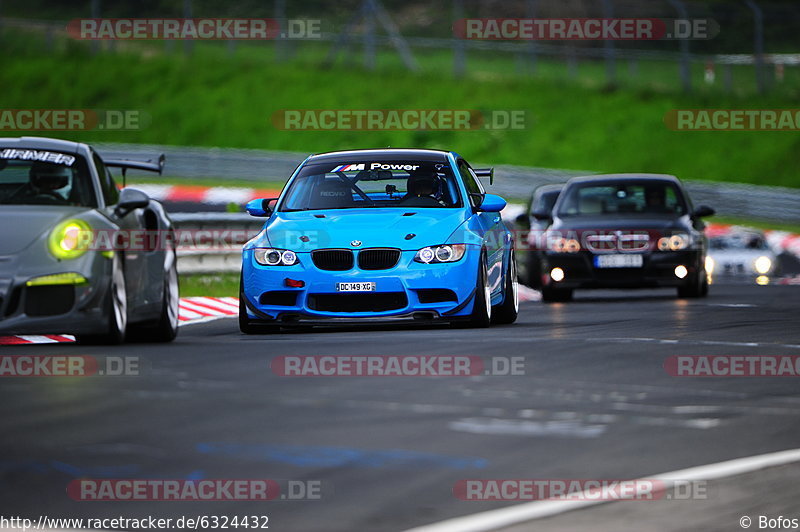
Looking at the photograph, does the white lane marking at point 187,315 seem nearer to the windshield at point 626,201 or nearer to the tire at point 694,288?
the windshield at point 626,201

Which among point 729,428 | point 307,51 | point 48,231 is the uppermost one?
point 307,51

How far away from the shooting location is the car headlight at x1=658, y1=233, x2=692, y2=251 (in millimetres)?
19031

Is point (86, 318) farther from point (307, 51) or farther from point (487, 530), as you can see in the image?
point (307, 51)

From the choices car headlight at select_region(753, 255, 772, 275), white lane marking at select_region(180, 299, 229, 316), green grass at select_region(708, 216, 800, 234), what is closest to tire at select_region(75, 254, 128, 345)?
white lane marking at select_region(180, 299, 229, 316)

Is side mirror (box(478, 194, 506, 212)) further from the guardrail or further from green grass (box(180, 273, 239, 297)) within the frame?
the guardrail

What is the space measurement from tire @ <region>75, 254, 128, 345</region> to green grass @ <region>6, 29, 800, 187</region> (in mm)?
33030

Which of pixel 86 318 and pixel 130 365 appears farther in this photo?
pixel 86 318

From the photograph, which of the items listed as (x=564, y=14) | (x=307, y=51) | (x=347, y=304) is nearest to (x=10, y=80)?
(x=307, y=51)

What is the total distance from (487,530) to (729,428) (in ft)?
8.50

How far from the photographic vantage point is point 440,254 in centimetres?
1259

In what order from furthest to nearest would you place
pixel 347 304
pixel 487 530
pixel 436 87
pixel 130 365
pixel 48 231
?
pixel 436 87 → pixel 347 304 → pixel 48 231 → pixel 130 365 → pixel 487 530

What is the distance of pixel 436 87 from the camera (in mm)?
48844

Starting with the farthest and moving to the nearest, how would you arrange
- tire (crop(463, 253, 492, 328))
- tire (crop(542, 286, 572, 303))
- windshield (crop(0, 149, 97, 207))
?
tire (crop(542, 286, 572, 303)) → tire (crop(463, 253, 492, 328)) → windshield (crop(0, 149, 97, 207))

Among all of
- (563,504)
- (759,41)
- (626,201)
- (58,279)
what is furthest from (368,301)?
(759,41)
